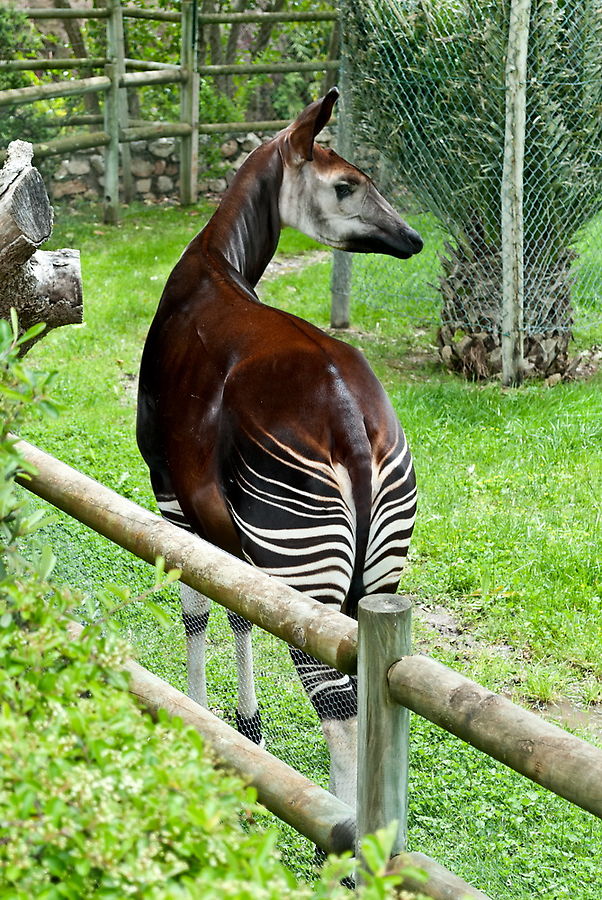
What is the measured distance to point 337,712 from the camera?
2.47 meters

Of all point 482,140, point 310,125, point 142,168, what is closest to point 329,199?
point 310,125

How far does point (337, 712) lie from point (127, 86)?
8.73 metres

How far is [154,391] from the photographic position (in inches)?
124

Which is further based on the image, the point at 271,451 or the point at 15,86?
the point at 15,86

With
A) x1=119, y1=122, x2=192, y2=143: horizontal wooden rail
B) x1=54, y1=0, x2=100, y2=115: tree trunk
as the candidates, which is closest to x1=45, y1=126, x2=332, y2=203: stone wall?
x1=119, y1=122, x2=192, y2=143: horizontal wooden rail

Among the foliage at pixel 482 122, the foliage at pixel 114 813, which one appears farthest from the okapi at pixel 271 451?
the foliage at pixel 482 122

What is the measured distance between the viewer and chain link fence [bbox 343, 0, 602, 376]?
6.14 meters

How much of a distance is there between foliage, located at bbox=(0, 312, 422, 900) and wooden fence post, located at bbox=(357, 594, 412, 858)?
526 mm

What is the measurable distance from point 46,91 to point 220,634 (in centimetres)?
677

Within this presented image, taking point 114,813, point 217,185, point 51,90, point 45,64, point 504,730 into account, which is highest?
point 114,813

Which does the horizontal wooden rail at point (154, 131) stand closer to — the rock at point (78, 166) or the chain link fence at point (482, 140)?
the rock at point (78, 166)

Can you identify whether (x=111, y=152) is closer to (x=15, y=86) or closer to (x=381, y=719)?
(x=15, y=86)

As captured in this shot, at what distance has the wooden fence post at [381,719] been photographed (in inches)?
68.3

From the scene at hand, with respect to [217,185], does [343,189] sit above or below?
above
